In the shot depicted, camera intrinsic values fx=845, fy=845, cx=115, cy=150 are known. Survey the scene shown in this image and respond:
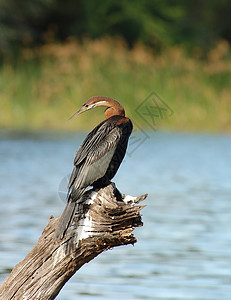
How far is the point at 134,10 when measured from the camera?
22531mm

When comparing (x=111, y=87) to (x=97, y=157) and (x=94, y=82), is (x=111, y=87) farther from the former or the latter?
(x=97, y=157)

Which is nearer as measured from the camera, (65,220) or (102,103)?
(65,220)

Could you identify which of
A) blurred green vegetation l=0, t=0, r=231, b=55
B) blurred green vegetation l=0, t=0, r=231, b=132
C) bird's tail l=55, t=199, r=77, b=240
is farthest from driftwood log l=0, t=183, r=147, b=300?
blurred green vegetation l=0, t=0, r=231, b=55

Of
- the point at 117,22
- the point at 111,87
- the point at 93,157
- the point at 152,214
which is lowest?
the point at 93,157

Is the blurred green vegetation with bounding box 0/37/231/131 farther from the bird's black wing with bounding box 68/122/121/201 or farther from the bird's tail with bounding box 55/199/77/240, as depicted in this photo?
the bird's tail with bounding box 55/199/77/240

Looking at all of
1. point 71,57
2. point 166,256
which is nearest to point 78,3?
point 71,57

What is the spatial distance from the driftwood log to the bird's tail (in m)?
0.04

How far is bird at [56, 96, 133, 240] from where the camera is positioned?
13.6 feet

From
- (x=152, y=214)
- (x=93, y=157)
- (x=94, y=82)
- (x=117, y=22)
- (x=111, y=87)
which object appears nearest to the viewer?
(x=93, y=157)

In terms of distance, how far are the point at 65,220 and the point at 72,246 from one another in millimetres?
152

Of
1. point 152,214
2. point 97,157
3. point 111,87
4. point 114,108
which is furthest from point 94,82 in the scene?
point 97,157

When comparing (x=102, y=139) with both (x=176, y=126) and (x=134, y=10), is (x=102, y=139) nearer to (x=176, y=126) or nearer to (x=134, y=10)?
(x=176, y=126)

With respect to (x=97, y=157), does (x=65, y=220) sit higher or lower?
lower

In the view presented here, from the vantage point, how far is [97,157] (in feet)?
14.3
